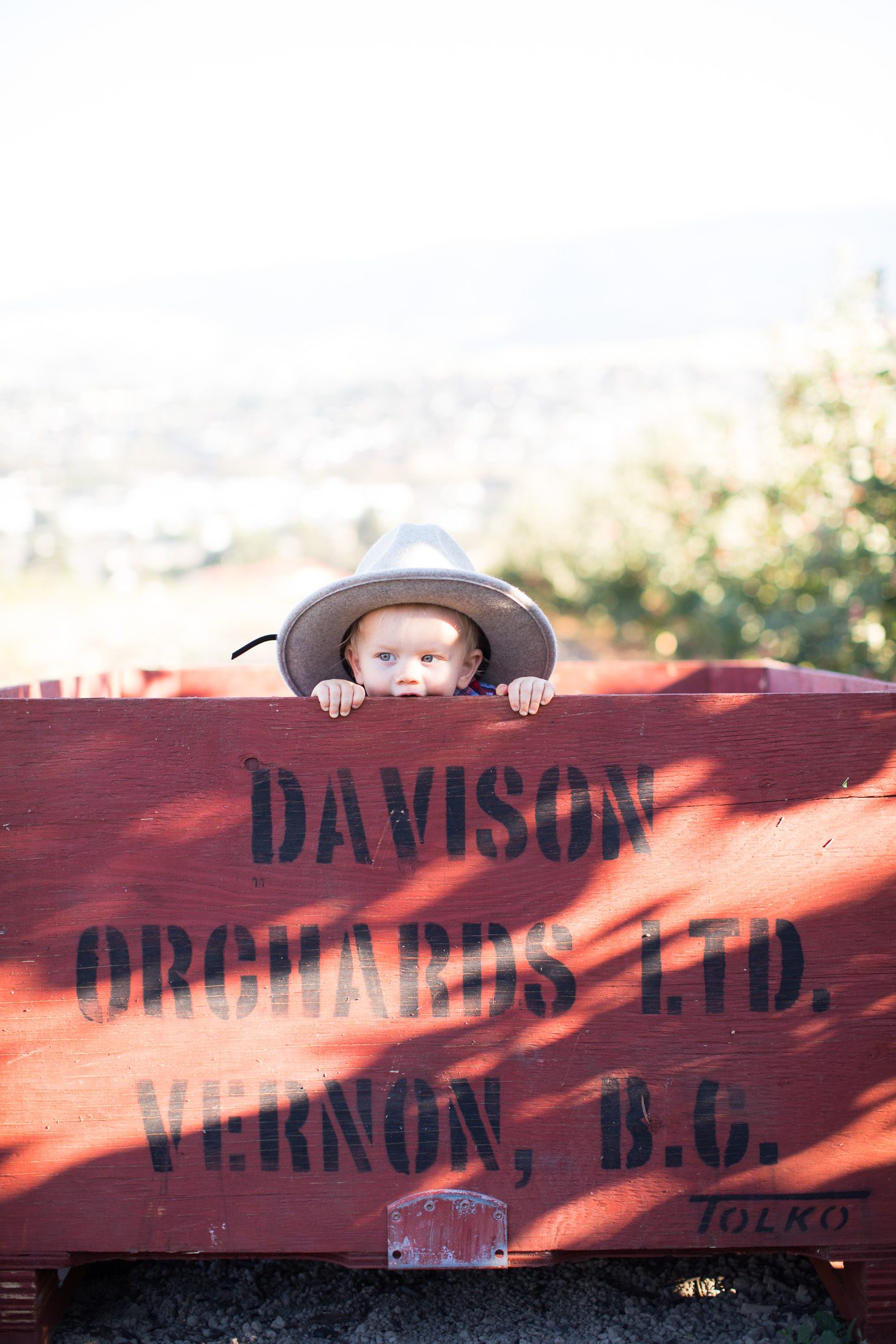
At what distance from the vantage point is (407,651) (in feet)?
7.24

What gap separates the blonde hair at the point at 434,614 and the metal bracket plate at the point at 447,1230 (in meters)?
1.11

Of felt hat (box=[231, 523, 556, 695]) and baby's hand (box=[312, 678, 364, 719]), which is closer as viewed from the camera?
baby's hand (box=[312, 678, 364, 719])

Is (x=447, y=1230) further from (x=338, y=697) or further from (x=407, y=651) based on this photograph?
(x=407, y=651)

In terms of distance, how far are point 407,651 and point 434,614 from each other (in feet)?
0.32

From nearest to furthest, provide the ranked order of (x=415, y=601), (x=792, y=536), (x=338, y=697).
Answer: (x=338, y=697) → (x=415, y=601) → (x=792, y=536)

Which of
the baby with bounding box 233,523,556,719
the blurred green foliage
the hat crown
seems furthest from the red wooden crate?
the blurred green foliage

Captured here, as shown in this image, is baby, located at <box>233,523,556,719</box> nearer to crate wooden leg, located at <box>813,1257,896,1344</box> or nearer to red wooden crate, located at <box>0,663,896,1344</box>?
red wooden crate, located at <box>0,663,896,1344</box>

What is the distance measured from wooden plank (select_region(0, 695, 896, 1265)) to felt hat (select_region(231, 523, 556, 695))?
444 millimetres

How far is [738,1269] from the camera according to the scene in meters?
2.10

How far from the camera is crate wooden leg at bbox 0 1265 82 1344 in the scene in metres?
1.79

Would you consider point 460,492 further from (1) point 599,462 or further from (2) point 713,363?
(1) point 599,462

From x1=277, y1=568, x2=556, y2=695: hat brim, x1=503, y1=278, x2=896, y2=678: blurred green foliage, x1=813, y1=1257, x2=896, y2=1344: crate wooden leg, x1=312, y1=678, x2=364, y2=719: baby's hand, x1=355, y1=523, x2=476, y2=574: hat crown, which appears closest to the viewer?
x1=312, y1=678, x2=364, y2=719: baby's hand

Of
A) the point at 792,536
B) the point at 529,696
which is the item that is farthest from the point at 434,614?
the point at 792,536

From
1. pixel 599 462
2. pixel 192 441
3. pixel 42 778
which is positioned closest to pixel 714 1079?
pixel 42 778
